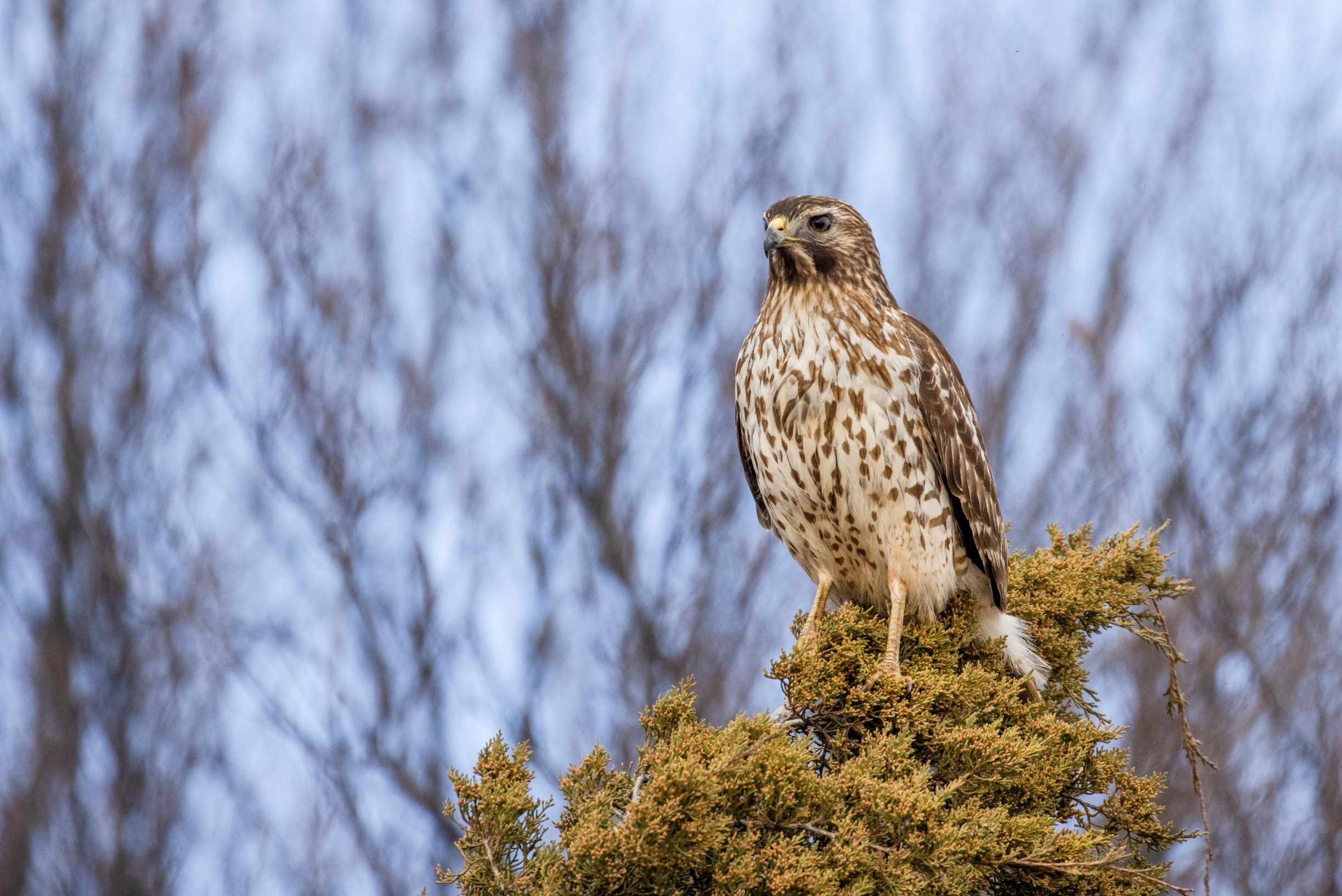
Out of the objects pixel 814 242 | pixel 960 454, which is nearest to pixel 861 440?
pixel 960 454

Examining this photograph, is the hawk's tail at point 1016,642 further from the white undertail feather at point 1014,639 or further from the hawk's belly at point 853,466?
the hawk's belly at point 853,466

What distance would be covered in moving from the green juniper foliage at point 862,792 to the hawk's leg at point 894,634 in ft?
0.11

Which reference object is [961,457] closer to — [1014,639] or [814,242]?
[1014,639]

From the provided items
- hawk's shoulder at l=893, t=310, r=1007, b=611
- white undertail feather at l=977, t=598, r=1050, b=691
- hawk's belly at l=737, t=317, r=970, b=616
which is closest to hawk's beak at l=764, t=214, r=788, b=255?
hawk's belly at l=737, t=317, r=970, b=616

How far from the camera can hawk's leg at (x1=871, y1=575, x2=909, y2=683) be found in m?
2.92

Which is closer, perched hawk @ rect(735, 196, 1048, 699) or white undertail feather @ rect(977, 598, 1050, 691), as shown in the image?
perched hawk @ rect(735, 196, 1048, 699)

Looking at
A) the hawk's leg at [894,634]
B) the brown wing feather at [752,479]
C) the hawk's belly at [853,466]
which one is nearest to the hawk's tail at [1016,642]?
the hawk's belly at [853,466]

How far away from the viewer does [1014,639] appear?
135 inches

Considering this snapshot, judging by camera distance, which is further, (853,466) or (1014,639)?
(1014,639)

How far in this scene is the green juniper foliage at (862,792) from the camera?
223 cm

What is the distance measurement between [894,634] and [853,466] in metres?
0.43

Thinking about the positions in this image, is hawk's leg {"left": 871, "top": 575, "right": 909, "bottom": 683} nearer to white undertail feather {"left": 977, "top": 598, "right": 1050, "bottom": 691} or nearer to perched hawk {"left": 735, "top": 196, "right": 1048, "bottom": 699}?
perched hawk {"left": 735, "top": 196, "right": 1048, "bottom": 699}

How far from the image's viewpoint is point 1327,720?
22.4ft

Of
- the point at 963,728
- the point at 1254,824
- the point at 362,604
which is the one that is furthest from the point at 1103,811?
the point at 362,604
